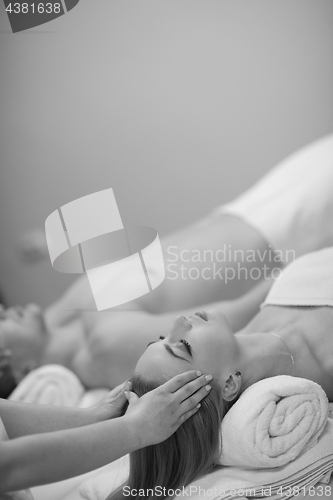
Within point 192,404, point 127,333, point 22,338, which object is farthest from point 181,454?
point 22,338

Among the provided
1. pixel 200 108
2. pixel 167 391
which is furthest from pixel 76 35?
pixel 167 391

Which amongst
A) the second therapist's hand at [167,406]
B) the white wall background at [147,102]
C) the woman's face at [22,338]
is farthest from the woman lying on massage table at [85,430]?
the woman's face at [22,338]

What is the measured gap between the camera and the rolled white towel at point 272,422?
2.71 ft

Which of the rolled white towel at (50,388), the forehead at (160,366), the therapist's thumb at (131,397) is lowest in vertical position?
the rolled white towel at (50,388)

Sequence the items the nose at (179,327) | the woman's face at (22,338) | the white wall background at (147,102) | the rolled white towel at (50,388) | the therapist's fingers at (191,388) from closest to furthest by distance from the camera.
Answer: the therapist's fingers at (191,388)
the nose at (179,327)
the white wall background at (147,102)
the rolled white towel at (50,388)
the woman's face at (22,338)

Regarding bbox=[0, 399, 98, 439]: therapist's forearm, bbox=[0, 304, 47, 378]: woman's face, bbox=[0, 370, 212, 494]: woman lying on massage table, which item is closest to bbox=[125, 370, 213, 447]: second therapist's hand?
bbox=[0, 370, 212, 494]: woman lying on massage table

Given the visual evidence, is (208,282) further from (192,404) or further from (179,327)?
(192,404)

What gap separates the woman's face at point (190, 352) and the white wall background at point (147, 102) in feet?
1.10

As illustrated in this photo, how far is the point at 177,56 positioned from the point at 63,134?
1.09 feet

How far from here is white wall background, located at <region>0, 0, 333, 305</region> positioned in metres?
1.17

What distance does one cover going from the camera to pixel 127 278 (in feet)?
3.77

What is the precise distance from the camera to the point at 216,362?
89 cm

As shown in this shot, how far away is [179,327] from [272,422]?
224mm

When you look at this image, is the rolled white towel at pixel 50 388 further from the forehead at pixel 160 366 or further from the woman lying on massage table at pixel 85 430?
the forehead at pixel 160 366
